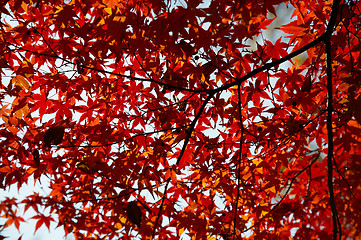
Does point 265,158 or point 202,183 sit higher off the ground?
point 265,158

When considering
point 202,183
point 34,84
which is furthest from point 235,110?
point 34,84

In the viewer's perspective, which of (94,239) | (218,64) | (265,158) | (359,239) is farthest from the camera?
(359,239)

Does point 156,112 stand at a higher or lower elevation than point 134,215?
higher

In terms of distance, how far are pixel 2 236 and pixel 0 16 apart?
1628mm

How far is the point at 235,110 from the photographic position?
2922 millimetres

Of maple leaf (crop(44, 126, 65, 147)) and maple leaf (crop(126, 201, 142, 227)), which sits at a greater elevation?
maple leaf (crop(44, 126, 65, 147))

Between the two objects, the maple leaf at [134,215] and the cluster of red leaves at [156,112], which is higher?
the cluster of red leaves at [156,112]

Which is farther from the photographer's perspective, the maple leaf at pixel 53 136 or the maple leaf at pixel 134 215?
the maple leaf at pixel 53 136

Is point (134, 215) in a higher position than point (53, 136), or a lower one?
lower

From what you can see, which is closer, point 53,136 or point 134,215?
point 134,215

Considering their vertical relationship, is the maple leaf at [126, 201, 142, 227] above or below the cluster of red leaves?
below

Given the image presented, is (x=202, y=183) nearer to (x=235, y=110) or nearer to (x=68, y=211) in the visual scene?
(x=235, y=110)

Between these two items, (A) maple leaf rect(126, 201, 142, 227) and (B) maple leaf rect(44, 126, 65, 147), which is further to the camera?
(B) maple leaf rect(44, 126, 65, 147)

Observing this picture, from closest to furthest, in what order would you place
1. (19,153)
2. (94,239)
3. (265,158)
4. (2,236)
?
1. (2,236)
2. (19,153)
3. (265,158)
4. (94,239)
